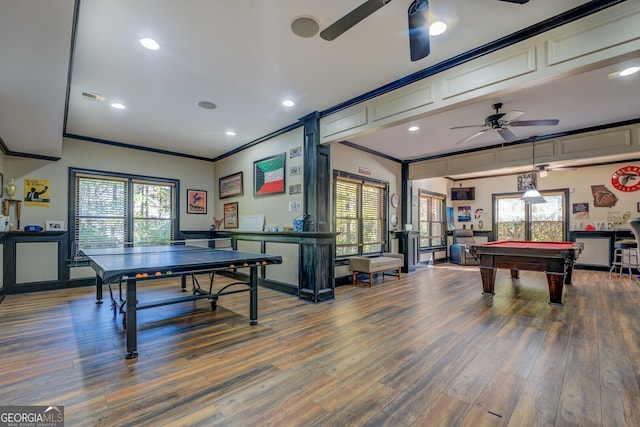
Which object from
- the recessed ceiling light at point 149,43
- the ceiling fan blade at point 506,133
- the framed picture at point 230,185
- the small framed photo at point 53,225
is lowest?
the small framed photo at point 53,225

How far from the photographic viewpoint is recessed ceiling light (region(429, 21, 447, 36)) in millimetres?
2492

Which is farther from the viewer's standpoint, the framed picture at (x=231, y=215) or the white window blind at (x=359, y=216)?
the framed picture at (x=231, y=215)

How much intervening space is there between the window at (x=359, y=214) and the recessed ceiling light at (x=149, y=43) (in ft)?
11.2

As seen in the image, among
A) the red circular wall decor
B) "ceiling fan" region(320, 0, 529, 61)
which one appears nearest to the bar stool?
the red circular wall decor

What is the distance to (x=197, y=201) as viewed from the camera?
7.00m

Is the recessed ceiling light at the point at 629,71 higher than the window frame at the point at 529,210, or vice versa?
the recessed ceiling light at the point at 629,71

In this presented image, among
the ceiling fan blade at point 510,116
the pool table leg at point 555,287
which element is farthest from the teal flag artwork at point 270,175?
the pool table leg at point 555,287

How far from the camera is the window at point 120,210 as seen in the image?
5488 millimetres

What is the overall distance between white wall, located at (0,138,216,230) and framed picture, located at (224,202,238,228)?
2.14 ft

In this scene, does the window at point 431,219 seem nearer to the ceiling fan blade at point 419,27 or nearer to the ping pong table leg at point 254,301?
the ping pong table leg at point 254,301

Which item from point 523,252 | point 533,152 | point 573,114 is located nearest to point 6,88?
point 523,252

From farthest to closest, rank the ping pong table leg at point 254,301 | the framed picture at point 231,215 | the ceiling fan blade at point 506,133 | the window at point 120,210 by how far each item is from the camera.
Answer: the framed picture at point 231,215, the window at point 120,210, the ceiling fan blade at point 506,133, the ping pong table leg at point 254,301

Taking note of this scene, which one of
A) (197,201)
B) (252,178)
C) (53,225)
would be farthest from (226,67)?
(53,225)

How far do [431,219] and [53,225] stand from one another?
9018mm
